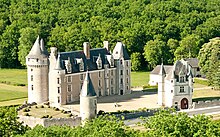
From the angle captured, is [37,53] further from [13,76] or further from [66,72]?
[13,76]

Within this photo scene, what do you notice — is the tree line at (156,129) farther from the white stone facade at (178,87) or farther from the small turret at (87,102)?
the white stone facade at (178,87)

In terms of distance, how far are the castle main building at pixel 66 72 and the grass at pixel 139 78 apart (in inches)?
451

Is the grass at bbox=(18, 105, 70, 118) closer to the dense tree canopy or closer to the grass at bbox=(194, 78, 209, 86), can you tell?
the dense tree canopy

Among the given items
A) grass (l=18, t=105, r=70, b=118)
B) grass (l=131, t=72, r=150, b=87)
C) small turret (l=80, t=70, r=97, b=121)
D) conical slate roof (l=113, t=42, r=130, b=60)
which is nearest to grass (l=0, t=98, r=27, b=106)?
grass (l=18, t=105, r=70, b=118)

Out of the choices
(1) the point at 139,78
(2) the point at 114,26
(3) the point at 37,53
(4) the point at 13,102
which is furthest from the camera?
(2) the point at 114,26

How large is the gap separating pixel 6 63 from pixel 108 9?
2869 centimetres

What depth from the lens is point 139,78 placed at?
11038 centimetres

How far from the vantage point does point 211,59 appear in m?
101

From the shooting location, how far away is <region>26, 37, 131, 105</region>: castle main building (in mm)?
85188

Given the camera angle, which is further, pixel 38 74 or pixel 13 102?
pixel 13 102

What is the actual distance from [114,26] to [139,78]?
24.0 metres

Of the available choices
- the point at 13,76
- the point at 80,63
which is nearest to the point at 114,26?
the point at 13,76

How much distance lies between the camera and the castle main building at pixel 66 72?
85188 mm

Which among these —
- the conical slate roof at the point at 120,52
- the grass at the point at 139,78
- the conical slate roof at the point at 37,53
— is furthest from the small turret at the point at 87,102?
the grass at the point at 139,78
